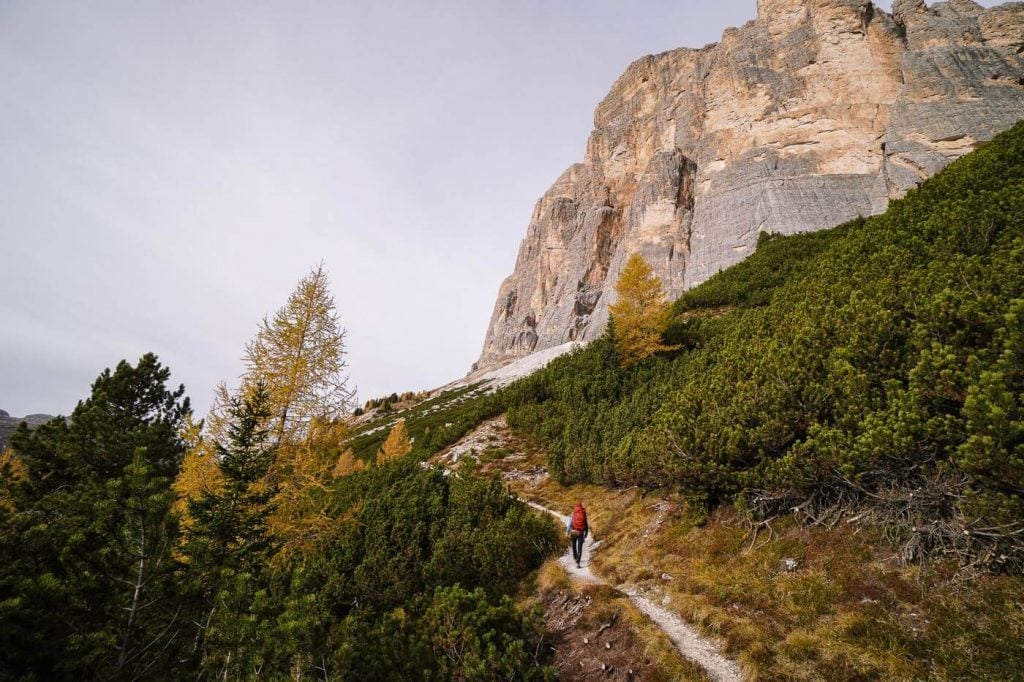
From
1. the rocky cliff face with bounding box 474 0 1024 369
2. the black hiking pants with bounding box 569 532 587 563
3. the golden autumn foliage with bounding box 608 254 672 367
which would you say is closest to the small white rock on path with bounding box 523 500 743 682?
the black hiking pants with bounding box 569 532 587 563

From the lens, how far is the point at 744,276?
2359 centimetres

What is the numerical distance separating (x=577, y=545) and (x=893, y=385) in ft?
20.8

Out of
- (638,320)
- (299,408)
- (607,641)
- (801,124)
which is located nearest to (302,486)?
(299,408)

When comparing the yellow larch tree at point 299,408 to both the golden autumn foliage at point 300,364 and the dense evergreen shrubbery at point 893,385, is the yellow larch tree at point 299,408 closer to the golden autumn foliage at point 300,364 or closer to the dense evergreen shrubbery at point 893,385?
the golden autumn foliage at point 300,364

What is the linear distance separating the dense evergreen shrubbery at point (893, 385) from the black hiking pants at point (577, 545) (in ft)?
6.40

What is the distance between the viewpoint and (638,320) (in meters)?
18.3

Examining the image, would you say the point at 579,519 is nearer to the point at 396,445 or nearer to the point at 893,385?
the point at 893,385

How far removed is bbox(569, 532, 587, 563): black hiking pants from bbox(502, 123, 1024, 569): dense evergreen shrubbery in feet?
6.40

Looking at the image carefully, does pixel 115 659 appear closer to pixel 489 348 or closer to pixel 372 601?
pixel 372 601

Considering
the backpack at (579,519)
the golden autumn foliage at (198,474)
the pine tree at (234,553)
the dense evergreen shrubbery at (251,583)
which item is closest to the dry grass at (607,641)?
the dense evergreen shrubbery at (251,583)

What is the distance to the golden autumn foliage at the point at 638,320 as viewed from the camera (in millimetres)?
17812

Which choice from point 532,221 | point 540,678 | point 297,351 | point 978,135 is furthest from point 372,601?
point 532,221

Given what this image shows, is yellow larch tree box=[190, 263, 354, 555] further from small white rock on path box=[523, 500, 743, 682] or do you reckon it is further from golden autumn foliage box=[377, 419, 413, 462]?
golden autumn foliage box=[377, 419, 413, 462]

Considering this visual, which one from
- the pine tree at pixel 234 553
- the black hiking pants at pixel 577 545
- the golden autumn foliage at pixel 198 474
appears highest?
the golden autumn foliage at pixel 198 474
